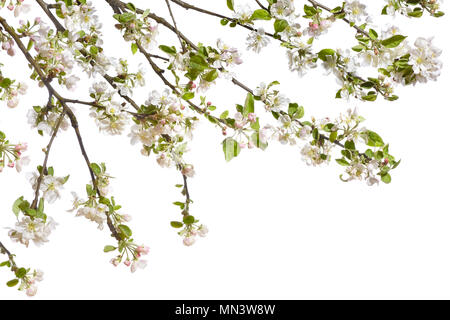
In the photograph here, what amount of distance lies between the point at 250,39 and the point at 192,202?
0.36m

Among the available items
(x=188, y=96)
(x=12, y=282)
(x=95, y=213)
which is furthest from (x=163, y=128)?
(x=12, y=282)

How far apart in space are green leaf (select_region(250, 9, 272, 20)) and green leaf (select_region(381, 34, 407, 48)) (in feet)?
0.69

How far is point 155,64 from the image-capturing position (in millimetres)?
1192

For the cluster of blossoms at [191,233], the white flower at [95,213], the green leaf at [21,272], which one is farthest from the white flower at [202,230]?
the green leaf at [21,272]

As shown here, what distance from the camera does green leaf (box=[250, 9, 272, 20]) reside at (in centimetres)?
111

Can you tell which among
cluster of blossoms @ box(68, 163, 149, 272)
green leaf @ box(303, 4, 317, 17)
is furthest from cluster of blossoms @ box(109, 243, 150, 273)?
green leaf @ box(303, 4, 317, 17)

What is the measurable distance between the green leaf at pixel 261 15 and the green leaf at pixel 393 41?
8.3 inches

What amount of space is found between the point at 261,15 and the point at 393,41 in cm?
24

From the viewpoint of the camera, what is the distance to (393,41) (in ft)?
3.51

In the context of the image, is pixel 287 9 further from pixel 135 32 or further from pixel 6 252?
pixel 6 252

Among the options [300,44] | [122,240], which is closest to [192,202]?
[122,240]

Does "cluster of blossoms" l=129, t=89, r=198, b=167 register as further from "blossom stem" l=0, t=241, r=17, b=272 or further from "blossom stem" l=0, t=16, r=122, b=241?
"blossom stem" l=0, t=241, r=17, b=272

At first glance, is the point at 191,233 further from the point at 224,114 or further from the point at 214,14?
the point at 214,14

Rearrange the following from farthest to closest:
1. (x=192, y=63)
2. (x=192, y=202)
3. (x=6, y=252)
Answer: (x=192, y=202) → (x=6, y=252) → (x=192, y=63)
